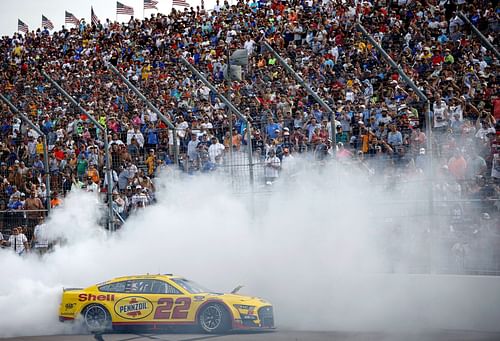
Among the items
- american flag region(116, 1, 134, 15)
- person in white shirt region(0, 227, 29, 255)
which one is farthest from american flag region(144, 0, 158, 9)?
person in white shirt region(0, 227, 29, 255)

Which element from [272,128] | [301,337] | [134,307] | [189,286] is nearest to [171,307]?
[189,286]

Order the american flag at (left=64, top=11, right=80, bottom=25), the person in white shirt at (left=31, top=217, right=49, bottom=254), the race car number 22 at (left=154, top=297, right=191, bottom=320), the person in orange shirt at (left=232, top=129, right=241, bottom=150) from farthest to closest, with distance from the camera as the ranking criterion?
the american flag at (left=64, top=11, right=80, bottom=25) < the person in white shirt at (left=31, top=217, right=49, bottom=254) < the person in orange shirt at (left=232, top=129, right=241, bottom=150) < the race car number 22 at (left=154, top=297, right=191, bottom=320)

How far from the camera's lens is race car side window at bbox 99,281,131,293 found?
1355 cm

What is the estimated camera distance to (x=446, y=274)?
1309 cm

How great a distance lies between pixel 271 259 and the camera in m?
15.8

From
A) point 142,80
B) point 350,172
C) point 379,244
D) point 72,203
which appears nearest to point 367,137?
point 350,172

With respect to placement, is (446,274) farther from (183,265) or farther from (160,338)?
(183,265)

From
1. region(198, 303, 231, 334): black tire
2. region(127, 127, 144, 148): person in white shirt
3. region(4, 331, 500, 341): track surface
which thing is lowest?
region(4, 331, 500, 341): track surface

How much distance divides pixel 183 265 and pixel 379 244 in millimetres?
4264

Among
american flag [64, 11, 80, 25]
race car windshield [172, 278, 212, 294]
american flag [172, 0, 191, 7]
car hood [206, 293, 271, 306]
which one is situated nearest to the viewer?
car hood [206, 293, 271, 306]

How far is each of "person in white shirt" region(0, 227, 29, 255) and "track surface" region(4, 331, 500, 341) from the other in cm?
412

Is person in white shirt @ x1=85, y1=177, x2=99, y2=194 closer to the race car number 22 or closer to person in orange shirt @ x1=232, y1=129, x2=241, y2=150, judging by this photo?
person in orange shirt @ x1=232, y1=129, x2=241, y2=150

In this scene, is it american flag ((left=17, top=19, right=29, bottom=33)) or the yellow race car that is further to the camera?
american flag ((left=17, top=19, right=29, bottom=33))

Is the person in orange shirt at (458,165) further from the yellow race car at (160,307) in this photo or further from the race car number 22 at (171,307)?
the race car number 22 at (171,307)
